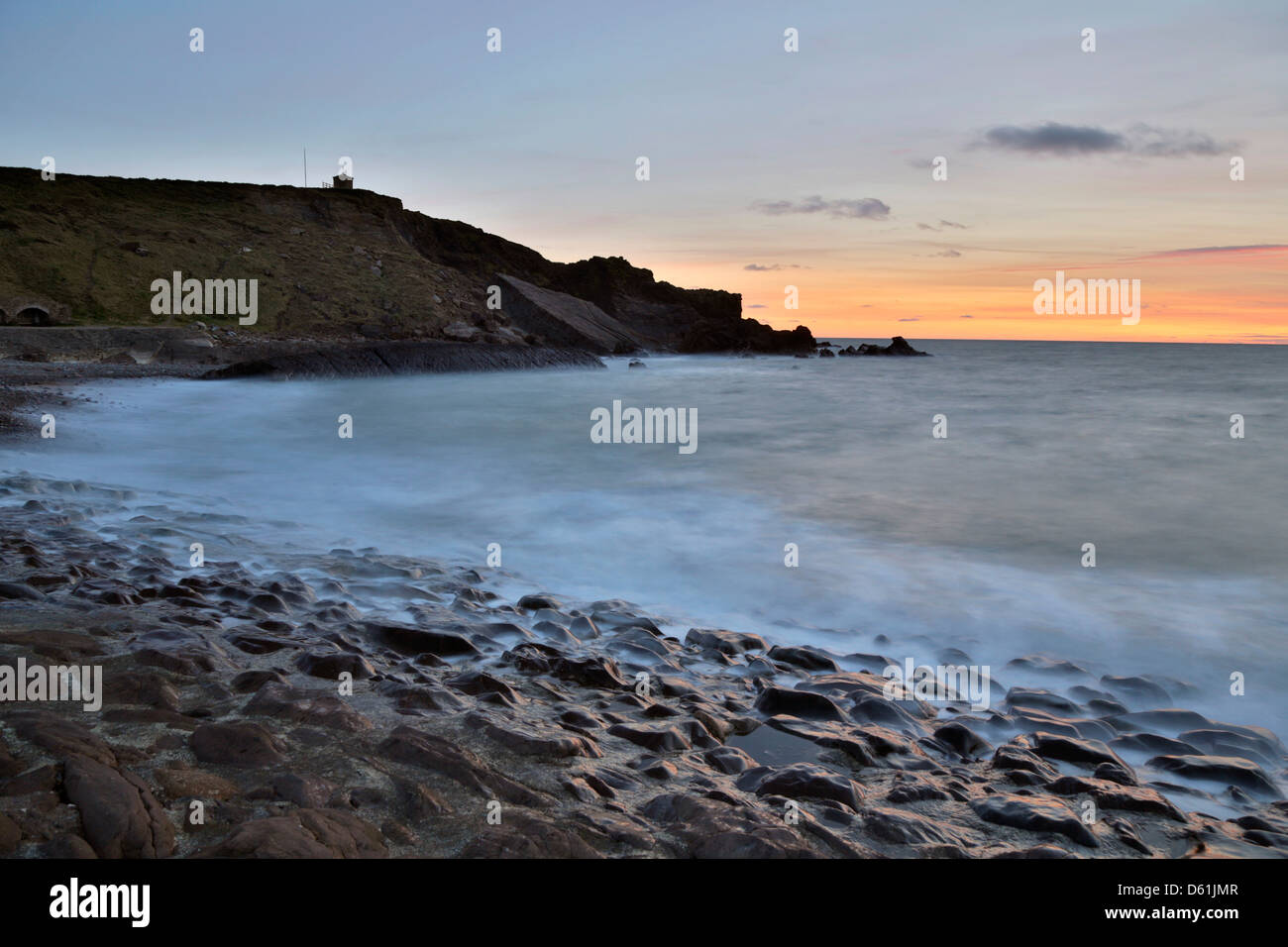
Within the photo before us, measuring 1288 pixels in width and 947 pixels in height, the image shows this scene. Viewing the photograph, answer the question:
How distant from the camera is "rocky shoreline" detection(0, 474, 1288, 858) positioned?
93.1 inches

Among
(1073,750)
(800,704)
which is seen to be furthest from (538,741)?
(1073,750)

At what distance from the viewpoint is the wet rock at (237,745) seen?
2658mm

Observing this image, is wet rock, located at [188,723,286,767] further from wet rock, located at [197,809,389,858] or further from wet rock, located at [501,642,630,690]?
wet rock, located at [501,642,630,690]

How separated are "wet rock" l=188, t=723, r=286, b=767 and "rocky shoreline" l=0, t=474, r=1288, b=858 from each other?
1cm

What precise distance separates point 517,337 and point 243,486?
35.4 meters

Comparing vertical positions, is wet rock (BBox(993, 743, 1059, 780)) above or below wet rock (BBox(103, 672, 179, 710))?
below

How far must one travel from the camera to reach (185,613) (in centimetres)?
414

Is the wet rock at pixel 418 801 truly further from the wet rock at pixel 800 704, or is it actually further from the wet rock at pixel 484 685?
the wet rock at pixel 800 704

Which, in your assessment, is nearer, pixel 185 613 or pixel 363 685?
pixel 363 685

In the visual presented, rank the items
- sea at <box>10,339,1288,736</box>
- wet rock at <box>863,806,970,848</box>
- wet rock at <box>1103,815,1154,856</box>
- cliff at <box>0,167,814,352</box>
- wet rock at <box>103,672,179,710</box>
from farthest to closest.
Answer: cliff at <box>0,167,814,352</box>
sea at <box>10,339,1288,736</box>
wet rock at <box>103,672,179,710</box>
wet rock at <box>1103,815,1154,856</box>
wet rock at <box>863,806,970,848</box>

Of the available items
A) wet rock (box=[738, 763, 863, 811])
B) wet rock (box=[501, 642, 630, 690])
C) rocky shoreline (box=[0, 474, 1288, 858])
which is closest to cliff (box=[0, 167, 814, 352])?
rocky shoreline (box=[0, 474, 1288, 858])

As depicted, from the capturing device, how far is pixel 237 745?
272 centimetres

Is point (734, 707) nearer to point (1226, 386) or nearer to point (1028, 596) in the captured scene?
point (1028, 596)
